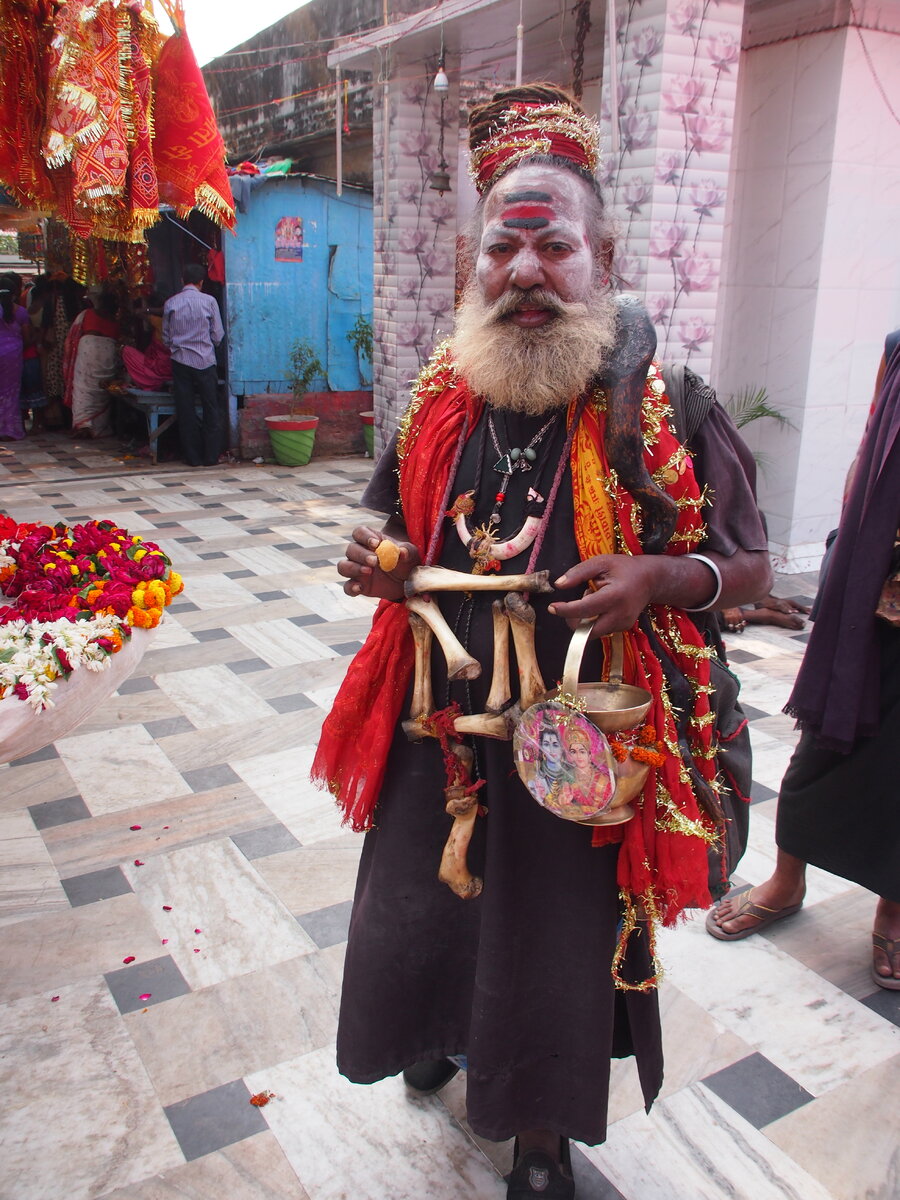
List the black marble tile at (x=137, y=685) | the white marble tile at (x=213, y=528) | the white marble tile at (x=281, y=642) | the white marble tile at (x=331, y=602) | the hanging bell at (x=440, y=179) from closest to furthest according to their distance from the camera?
the black marble tile at (x=137, y=685)
the white marble tile at (x=281, y=642)
the white marble tile at (x=331, y=602)
the white marble tile at (x=213, y=528)
the hanging bell at (x=440, y=179)

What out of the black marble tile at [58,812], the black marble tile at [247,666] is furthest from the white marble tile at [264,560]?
the black marble tile at [58,812]

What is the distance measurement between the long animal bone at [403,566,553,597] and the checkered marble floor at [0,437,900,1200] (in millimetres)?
1251

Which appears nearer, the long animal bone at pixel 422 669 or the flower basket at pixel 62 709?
the long animal bone at pixel 422 669

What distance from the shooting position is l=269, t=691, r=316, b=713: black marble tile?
416cm

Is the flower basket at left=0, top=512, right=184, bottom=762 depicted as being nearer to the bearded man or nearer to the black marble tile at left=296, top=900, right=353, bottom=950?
the bearded man

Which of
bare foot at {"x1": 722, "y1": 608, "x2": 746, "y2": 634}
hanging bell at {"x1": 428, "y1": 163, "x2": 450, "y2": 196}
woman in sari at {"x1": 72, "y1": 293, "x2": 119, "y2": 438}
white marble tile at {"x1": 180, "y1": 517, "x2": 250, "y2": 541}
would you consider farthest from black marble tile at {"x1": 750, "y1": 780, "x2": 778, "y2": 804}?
woman in sari at {"x1": 72, "y1": 293, "x2": 119, "y2": 438}

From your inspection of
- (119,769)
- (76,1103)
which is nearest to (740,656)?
(119,769)

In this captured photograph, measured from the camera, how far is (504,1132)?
186 centimetres

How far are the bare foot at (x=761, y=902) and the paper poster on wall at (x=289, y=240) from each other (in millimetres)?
8629

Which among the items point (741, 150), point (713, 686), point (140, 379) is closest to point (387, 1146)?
point (713, 686)

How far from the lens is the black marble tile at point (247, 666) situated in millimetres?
4574

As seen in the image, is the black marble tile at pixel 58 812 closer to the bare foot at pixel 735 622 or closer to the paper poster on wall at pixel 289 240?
the bare foot at pixel 735 622

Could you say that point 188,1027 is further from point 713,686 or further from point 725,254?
point 725,254

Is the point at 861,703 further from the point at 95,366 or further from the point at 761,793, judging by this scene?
the point at 95,366
